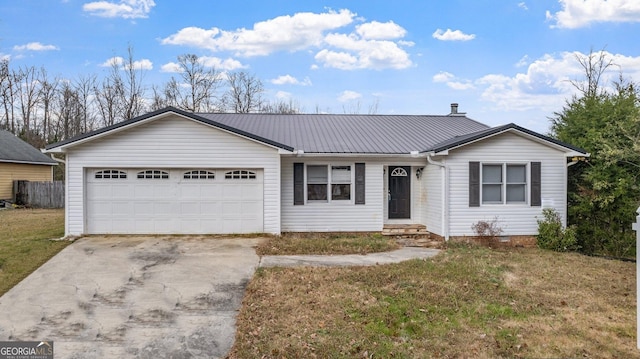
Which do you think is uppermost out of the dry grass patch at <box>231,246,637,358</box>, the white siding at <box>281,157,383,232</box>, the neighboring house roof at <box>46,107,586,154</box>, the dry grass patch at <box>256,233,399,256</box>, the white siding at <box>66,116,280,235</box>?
the neighboring house roof at <box>46,107,586,154</box>

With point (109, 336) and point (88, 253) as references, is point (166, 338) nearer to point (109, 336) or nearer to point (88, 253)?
point (109, 336)

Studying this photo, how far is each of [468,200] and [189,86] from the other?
26.1m

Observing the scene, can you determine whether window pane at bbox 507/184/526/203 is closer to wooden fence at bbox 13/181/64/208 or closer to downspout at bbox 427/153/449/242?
downspout at bbox 427/153/449/242

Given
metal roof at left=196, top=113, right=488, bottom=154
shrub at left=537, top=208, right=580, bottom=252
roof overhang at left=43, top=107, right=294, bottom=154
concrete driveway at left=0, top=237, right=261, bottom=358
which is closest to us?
concrete driveway at left=0, top=237, right=261, bottom=358

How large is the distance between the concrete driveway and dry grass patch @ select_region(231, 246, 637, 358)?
506mm

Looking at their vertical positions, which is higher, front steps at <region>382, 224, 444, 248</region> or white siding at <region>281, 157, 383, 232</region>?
white siding at <region>281, 157, 383, 232</region>

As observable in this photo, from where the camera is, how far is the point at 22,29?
23.8 metres

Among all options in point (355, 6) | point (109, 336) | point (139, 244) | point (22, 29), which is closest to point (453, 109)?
point (355, 6)

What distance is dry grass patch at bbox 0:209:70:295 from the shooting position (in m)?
8.16

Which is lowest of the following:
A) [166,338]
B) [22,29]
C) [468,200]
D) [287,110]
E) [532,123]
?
[166,338]

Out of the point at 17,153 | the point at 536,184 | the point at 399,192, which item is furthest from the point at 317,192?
the point at 17,153

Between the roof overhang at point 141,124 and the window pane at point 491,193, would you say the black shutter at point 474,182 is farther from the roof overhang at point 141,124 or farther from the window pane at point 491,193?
the roof overhang at point 141,124

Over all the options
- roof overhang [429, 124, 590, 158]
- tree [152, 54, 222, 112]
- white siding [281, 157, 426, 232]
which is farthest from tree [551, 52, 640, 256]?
tree [152, 54, 222, 112]

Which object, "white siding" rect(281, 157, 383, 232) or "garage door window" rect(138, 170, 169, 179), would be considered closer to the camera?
"garage door window" rect(138, 170, 169, 179)
